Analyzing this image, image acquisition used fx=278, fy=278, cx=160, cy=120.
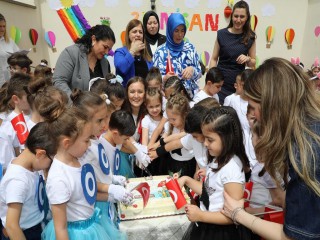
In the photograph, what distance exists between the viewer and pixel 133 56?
2854 millimetres

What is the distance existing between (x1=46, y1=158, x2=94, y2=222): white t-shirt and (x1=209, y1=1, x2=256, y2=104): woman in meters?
2.47

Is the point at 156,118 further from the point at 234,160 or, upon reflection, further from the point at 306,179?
the point at 306,179

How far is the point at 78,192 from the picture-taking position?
127 cm

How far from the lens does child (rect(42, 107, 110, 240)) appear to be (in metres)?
1.18

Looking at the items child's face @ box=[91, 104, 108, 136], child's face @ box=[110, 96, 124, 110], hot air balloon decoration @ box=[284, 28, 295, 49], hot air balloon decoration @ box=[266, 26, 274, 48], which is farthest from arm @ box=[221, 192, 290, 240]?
hot air balloon decoration @ box=[284, 28, 295, 49]

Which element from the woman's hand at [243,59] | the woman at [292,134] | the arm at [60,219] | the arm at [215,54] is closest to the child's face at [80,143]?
the arm at [60,219]

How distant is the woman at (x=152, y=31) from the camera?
128 inches

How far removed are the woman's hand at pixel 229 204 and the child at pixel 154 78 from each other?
1720mm

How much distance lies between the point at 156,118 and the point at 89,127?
145 centimetres

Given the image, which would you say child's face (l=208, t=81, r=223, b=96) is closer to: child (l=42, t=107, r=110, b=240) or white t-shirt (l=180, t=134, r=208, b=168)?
white t-shirt (l=180, t=134, r=208, b=168)

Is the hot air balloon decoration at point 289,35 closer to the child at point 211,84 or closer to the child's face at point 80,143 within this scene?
the child at point 211,84

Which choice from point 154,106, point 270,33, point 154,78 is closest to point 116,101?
point 154,106

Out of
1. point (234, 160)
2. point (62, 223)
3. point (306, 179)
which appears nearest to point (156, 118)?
point (234, 160)

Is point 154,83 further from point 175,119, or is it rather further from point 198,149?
point 198,149
